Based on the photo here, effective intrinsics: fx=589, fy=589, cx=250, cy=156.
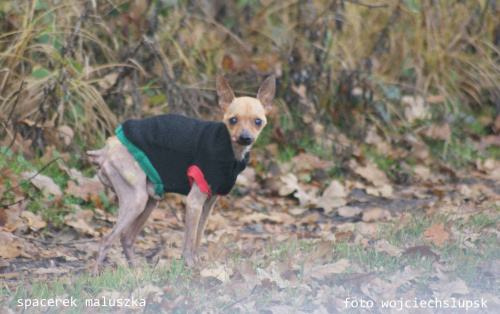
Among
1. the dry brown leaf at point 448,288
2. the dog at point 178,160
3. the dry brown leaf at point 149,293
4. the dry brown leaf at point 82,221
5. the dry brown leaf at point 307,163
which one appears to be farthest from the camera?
the dry brown leaf at point 307,163

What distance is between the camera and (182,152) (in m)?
4.32

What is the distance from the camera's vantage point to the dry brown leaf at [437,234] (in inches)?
172

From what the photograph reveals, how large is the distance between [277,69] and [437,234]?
13.9ft

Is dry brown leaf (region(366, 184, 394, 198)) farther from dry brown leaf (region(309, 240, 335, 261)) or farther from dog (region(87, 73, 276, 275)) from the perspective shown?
dog (region(87, 73, 276, 275))

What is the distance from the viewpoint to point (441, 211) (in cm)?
530

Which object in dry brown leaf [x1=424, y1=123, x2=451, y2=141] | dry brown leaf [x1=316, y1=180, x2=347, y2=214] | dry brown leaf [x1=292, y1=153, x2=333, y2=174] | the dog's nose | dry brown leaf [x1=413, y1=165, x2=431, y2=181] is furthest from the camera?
dry brown leaf [x1=424, y1=123, x2=451, y2=141]

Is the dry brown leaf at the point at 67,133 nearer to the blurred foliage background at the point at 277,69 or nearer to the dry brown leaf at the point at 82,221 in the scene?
the blurred foliage background at the point at 277,69

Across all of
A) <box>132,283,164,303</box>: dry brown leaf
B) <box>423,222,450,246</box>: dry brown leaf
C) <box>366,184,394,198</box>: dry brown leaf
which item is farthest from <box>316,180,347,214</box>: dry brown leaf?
<box>132,283,164,303</box>: dry brown leaf

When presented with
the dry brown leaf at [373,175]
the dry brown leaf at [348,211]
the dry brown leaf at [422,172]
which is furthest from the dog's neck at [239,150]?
the dry brown leaf at [422,172]

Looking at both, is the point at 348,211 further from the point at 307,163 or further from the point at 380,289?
the point at 380,289

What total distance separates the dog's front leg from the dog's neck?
37 cm

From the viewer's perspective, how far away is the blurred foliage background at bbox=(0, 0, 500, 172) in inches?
256

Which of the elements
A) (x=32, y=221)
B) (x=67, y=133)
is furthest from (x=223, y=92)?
(x=67, y=133)

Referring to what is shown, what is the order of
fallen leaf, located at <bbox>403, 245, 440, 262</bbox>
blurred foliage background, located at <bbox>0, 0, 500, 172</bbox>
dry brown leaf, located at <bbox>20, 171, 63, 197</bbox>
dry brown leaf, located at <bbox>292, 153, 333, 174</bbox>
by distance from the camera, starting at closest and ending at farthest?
1. fallen leaf, located at <bbox>403, 245, 440, 262</bbox>
2. dry brown leaf, located at <bbox>20, 171, 63, 197</bbox>
3. blurred foliage background, located at <bbox>0, 0, 500, 172</bbox>
4. dry brown leaf, located at <bbox>292, 153, 333, 174</bbox>
